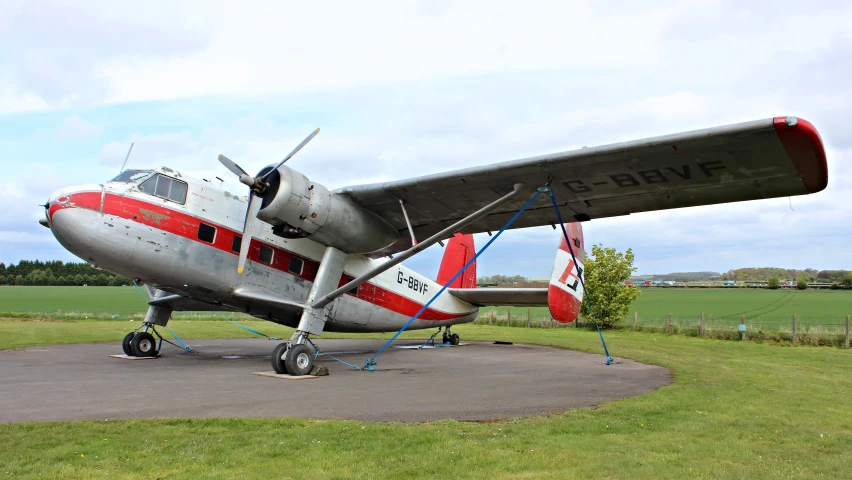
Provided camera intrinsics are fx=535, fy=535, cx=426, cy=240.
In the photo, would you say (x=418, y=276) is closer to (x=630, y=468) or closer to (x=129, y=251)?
(x=129, y=251)

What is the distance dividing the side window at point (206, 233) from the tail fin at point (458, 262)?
10.4 metres

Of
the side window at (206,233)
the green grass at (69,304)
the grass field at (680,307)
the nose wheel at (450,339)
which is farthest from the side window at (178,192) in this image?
the grass field at (680,307)

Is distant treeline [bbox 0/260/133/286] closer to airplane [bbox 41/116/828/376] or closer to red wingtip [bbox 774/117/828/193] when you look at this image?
airplane [bbox 41/116/828/376]

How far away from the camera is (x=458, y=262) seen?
2220 centimetres

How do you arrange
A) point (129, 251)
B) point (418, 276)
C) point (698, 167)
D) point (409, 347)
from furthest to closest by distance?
1. point (409, 347)
2. point (418, 276)
3. point (129, 251)
4. point (698, 167)

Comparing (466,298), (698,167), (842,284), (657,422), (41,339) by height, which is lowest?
(41,339)

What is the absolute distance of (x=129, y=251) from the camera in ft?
37.2

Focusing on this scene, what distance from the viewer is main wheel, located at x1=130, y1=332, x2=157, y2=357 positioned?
1460cm

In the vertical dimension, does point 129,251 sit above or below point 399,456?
above

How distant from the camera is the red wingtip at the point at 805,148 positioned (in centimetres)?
767

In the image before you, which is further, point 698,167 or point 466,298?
point 466,298

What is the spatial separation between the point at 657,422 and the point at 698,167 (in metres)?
4.80

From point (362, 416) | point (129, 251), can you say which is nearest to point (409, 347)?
point (129, 251)

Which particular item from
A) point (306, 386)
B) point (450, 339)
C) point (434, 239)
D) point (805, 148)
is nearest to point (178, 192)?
point (306, 386)
